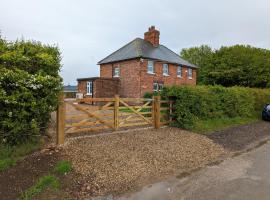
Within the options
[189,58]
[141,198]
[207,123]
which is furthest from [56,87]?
[189,58]

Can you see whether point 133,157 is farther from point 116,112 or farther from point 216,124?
point 216,124

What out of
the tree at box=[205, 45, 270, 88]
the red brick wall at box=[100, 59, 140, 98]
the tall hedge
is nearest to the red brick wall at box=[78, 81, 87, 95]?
the red brick wall at box=[100, 59, 140, 98]

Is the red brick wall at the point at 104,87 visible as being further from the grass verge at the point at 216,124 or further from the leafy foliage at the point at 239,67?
the leafy foliage at the point at 239,67

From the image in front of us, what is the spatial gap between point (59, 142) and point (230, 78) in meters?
32.8

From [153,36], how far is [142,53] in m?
5.49

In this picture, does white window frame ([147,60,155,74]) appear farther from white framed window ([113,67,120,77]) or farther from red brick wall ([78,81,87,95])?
red brick wall ([78,81,87,95])

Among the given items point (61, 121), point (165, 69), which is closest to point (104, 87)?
point (165, 69)

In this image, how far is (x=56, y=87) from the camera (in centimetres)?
722

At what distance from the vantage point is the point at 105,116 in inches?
408

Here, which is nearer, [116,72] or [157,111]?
[157,111]

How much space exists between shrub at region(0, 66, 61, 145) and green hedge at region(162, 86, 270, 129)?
6.70 meters

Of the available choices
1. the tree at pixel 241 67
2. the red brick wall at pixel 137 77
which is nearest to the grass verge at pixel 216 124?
the red brick wall at pixel 137 77

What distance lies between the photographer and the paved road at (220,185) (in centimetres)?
498

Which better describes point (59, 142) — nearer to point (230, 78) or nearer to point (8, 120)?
point (8, 120)
